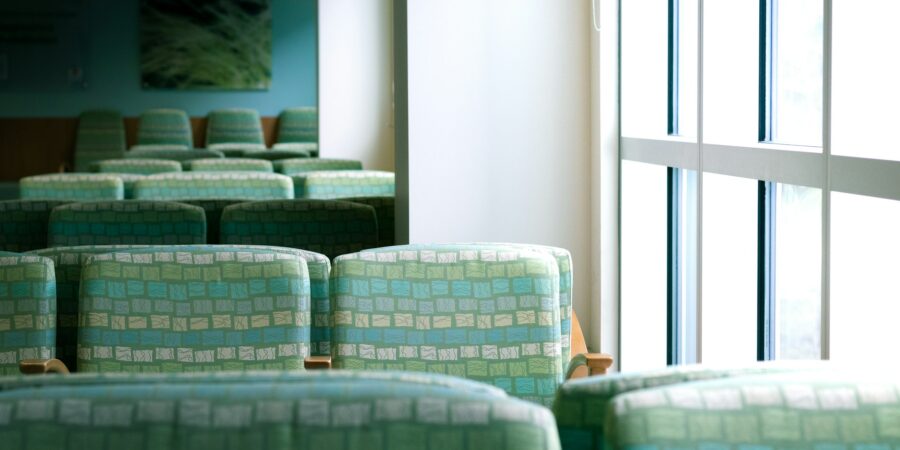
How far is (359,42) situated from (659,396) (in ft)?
25.7

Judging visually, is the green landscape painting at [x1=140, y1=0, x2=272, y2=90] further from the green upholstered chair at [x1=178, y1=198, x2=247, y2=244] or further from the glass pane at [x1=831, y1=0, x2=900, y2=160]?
the glass pane at [x1=831, y1=0, x2=900, y2=160]

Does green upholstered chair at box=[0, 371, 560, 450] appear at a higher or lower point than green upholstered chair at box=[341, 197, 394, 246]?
lower

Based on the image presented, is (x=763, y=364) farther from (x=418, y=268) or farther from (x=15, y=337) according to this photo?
(x=15, y=337)

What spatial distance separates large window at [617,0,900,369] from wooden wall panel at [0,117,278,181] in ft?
41.7

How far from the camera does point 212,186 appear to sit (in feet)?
18.4

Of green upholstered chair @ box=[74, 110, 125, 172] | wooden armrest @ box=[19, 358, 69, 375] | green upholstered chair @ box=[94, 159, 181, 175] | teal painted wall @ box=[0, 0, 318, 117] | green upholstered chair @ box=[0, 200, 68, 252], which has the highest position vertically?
teal painted wall @ box=[0, 0, 318, 117]

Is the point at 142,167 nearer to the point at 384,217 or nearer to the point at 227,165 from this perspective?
the point at 227,165

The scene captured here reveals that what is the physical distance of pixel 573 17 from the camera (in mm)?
4348

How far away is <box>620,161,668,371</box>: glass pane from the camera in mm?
4246

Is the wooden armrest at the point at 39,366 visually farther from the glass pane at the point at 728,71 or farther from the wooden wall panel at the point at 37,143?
the wooden wall panel at the point at 37,143

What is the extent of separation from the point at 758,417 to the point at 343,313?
1.59m

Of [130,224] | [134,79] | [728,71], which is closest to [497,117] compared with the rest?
[728,71]

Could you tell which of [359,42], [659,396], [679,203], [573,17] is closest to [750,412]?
[659,396]

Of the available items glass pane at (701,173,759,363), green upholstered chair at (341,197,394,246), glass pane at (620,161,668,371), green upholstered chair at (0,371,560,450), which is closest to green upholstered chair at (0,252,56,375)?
green upholstered chair at (0,371,560,450)
